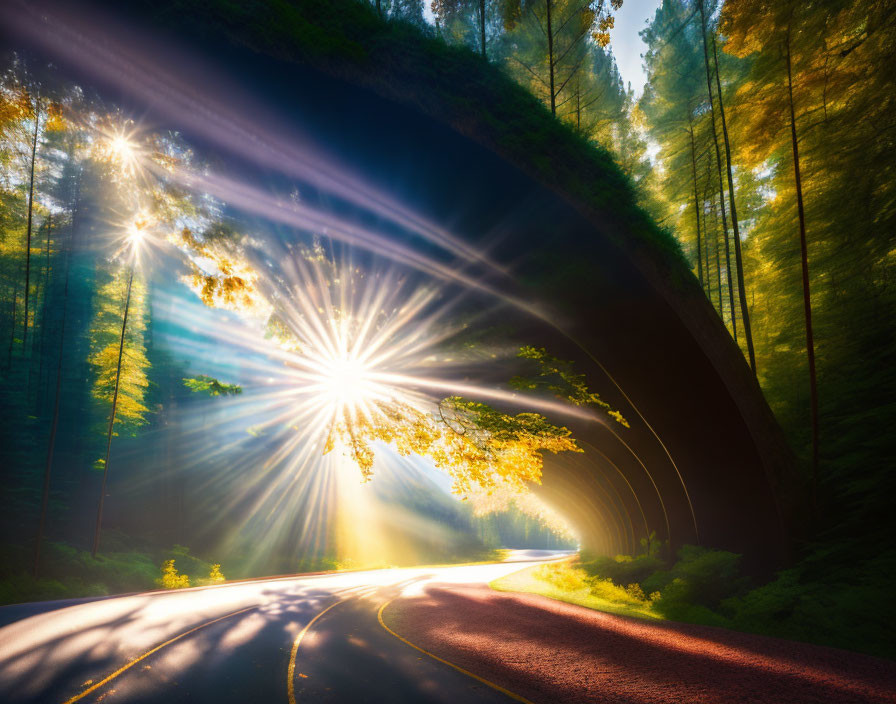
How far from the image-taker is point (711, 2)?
9820 millimetres

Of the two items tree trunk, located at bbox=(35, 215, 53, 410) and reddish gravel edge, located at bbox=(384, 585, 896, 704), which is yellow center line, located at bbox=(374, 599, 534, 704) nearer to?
reddish gravel edge, located at bbox=(384, 585, 896, 704)

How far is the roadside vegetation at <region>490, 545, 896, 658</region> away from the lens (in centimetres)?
604

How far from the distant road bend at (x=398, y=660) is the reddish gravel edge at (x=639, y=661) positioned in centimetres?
2

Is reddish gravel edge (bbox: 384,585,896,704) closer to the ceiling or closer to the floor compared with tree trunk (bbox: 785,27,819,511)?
closer to the floor

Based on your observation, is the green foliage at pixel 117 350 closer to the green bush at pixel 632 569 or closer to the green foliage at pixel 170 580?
the green foliage at pixel 170 580

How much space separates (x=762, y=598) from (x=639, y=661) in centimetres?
371

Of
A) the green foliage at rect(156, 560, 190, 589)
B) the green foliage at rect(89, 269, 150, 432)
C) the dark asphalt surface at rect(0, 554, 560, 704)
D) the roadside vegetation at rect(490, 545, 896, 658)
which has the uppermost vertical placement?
the green foliage at rect(89, 269, 150, 432)

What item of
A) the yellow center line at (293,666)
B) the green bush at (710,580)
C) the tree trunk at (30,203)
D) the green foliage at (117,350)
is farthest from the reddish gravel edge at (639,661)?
the green foliage at (117,350)

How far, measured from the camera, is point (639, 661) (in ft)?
17.7

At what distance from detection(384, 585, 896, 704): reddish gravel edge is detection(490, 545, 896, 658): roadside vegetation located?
423mm

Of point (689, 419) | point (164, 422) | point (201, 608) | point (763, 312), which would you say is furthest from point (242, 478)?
point (763, 312)

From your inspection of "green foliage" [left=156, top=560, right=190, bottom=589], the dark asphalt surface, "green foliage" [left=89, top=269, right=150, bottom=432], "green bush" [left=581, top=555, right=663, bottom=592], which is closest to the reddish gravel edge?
the dark asphalt surface

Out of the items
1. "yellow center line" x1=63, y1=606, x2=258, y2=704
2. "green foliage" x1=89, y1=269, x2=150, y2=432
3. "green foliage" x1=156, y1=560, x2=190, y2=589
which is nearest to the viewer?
"yellow center line" x1=63, y1=606, x2=258, y2=704

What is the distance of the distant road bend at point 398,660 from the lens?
14.1 feet
